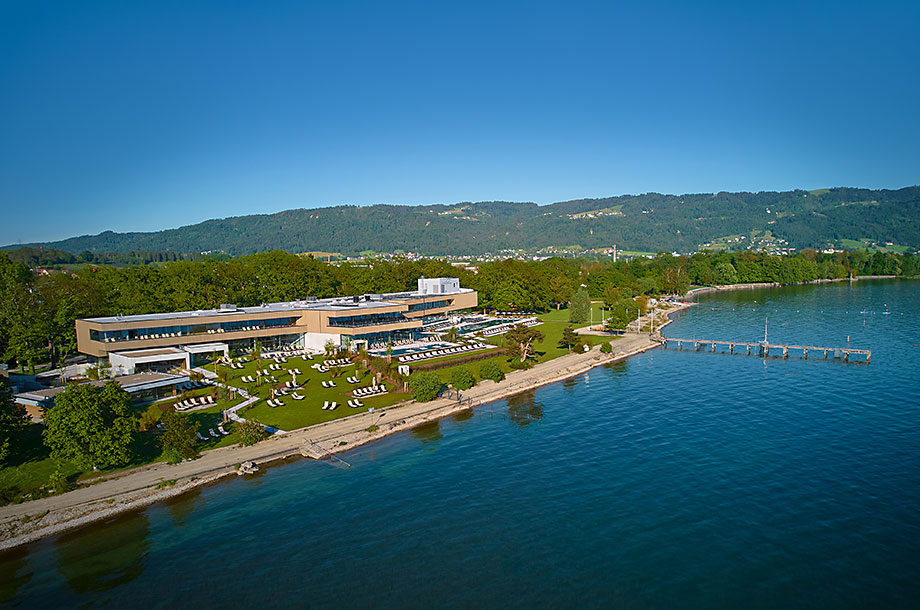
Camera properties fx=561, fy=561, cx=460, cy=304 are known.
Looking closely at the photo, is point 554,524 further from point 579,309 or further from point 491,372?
point 579,309

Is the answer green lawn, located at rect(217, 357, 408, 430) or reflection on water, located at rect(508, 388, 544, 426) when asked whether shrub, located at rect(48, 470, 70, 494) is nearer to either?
green lawn, located at rect(217, 357, 408, 430)

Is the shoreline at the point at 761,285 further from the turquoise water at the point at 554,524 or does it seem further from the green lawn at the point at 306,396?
the green lawn at the point at 306,396

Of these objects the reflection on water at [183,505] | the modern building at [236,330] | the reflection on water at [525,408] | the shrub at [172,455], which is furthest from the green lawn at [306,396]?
the reflection on water at [525,408]

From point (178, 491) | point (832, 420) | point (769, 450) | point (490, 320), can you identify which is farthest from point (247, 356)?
point (832, 420)

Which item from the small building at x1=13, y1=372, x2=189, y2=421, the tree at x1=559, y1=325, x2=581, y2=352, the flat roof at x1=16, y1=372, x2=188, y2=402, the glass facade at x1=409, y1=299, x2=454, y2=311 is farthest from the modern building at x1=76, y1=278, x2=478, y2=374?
the tree at x1=559, y1=325, x2=581, y2=352

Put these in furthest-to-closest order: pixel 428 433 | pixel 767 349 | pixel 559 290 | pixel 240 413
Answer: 1. pixel 559 290
2. pixel 767 349
3. pixel 240 413
4. pixel 428 433

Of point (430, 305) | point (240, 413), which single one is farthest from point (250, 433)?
point (430, 305)
